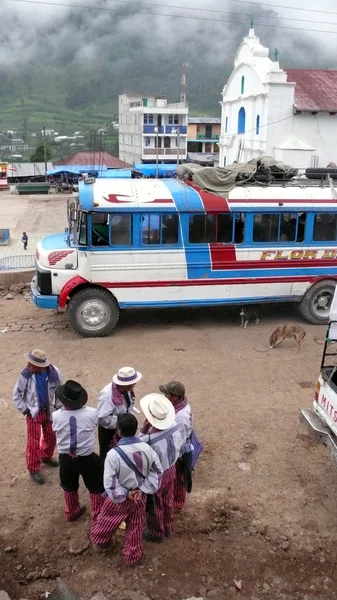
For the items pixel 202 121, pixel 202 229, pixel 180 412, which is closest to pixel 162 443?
pixel 180 412

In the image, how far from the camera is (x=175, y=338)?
9.94 meters

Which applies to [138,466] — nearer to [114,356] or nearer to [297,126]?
[114,356]

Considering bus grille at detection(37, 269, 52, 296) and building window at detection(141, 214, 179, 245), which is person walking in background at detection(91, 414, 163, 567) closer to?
bus grille at detection(37, 269, 52, 296)

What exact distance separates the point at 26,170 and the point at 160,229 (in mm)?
46629

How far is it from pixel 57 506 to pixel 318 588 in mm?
2514


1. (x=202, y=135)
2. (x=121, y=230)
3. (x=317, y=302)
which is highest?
(x=202, y=135)

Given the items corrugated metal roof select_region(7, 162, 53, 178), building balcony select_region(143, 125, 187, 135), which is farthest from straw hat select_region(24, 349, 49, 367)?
building balcony select_region(143, 125, 187, 135)

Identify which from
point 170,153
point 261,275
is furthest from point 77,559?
point 170,153

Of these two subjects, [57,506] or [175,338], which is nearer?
[57,506]

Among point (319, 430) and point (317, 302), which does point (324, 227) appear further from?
point (319, 430)

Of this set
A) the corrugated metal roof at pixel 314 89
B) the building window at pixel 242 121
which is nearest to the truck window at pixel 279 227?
the corrugated metal roof at pixel 314 89

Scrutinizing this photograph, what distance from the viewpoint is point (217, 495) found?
18.0 feet

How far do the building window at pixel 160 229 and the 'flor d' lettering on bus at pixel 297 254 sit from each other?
1826mm

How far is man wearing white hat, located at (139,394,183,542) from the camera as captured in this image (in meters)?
4.38
